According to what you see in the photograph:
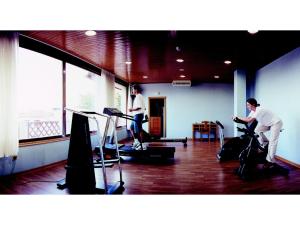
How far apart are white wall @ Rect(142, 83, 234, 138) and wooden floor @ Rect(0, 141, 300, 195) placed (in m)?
5.51

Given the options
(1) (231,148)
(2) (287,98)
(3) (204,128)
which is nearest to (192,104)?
(3) (204,128)

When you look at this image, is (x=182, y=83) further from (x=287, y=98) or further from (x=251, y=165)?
(x=251, y=165)

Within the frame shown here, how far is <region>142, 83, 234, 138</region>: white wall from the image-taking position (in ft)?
32.7

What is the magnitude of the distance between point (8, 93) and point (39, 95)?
96 cm

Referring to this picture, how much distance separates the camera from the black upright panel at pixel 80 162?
285 centimetres

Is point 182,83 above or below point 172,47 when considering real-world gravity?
→ below

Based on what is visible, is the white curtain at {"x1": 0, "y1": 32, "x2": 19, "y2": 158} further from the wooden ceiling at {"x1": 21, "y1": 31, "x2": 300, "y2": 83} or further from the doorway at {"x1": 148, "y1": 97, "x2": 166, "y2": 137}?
the doorway at {"x1": 148, "y1": 97, "x2": 166, "y2": 137}

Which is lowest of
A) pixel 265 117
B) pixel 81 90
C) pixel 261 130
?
pixel 261 130

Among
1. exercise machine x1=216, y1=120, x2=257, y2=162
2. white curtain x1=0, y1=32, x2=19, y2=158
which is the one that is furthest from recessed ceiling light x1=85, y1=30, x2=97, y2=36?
exercise machine x1=216, y1=120, x2=257, y2=162

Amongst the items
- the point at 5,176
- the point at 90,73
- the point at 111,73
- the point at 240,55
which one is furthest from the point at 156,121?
the point at 5,176

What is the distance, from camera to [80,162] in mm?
2910

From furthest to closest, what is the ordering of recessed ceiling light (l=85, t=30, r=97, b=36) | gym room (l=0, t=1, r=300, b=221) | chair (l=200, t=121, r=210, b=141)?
chair (l=200, t=121, r=210, b=141) < recessed ceiling light (l=85, t=30, r=97, b=36) < gym room (l=0, t=1, r=300, b=221)
